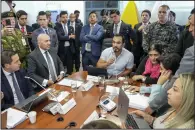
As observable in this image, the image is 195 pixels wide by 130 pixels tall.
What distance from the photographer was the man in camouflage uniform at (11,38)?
2717mm

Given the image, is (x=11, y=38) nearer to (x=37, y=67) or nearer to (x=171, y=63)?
(x=37, y=67)

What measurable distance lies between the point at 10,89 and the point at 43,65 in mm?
635

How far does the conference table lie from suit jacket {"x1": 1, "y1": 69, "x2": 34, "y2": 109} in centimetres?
33

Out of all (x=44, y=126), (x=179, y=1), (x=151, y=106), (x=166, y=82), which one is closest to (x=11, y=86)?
(x=44, y=126)

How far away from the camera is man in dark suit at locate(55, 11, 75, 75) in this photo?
3941 millimetres

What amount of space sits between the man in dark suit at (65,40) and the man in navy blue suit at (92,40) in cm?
54

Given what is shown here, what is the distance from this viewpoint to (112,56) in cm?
269

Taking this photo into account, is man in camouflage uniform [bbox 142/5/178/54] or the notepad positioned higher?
man in camouflage uniform [bbox 142/5/178/54]

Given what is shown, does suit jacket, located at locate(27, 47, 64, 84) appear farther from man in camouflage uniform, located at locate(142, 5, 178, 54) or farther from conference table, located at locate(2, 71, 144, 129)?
man in camouflage uniform, located at locate(142, 5, 178, 54)

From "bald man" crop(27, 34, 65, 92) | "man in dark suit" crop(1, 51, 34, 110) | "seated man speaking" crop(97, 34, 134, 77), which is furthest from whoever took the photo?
"seated man speaking" crop(97, 34, 134, 77)

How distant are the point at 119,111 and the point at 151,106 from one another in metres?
0.30

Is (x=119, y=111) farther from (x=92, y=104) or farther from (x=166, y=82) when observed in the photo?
(x=166, y=82)

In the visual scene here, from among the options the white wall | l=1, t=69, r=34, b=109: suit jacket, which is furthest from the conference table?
the white wall

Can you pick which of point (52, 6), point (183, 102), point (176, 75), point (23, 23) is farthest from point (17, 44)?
point (52, 6)
